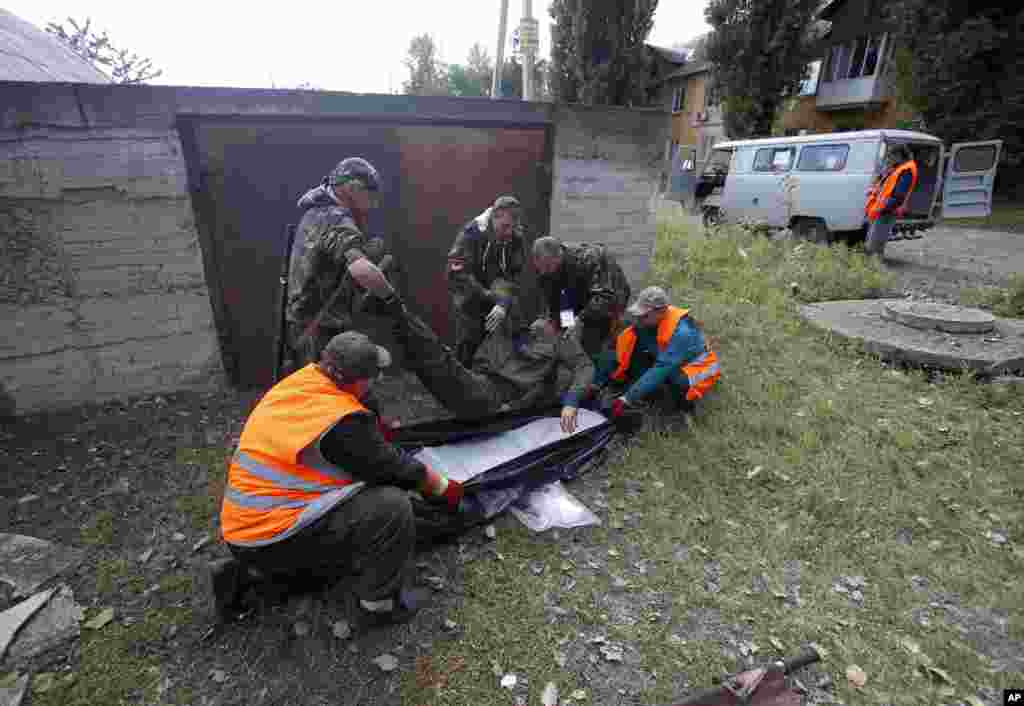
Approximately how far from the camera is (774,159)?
33.9 ft

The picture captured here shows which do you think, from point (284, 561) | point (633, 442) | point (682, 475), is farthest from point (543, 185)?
point (284, 561)

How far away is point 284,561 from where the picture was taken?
6.63 feet

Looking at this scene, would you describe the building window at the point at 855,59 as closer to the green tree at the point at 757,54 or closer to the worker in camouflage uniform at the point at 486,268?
the green tree at the point at 757,54

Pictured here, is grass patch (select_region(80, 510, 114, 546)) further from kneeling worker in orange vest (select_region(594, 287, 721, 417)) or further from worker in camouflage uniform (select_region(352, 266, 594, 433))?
kneeling worker in orange vest (select_region(594, 287, 721, 417))

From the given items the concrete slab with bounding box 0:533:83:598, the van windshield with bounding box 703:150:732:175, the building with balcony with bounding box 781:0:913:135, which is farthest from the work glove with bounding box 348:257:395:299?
the building with balcony with bounding box 781:0:913:135

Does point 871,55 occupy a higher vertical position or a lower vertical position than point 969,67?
higher

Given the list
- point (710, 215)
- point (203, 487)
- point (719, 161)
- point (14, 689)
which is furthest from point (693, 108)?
point (14, 689)

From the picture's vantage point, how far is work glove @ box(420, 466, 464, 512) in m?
2.26

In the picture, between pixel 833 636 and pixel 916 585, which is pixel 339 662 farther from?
pixel 916 585

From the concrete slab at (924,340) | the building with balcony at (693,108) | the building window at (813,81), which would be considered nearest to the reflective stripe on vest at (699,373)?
the concrete slab at (924,340)

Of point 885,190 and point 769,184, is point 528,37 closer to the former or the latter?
point 769,184

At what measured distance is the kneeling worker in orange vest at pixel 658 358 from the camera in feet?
11.4

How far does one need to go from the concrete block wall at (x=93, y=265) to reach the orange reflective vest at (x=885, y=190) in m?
8.64

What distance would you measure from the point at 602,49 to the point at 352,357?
19.4m
